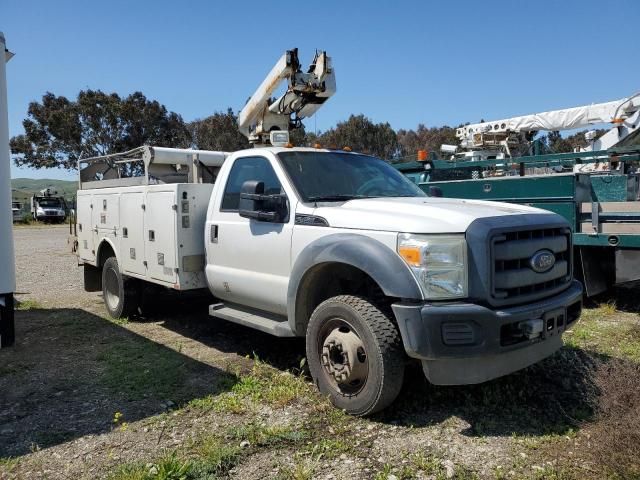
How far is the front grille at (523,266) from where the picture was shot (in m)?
3.50

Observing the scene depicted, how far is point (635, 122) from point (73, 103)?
1384 inches

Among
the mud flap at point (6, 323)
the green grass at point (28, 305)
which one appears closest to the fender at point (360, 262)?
the mud flap at point (6, 323)

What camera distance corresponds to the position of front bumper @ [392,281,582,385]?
3363 millimetres

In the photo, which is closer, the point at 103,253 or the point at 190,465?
the point at 190,465

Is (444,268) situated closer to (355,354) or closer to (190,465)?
(355,354)

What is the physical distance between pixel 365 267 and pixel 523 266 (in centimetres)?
108

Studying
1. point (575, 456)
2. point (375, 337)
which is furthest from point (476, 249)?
point (575, 456)

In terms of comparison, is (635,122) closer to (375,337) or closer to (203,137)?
(375,337)

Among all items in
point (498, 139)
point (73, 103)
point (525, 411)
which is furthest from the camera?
point (73, 103)

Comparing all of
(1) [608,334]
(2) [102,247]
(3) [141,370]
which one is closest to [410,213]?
(3) [141,370]

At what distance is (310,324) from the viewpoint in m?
4.11

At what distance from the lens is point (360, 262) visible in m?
3.69

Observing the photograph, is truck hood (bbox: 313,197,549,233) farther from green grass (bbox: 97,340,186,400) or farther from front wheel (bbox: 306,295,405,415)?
green grass (bbox: 97,340,186,400)

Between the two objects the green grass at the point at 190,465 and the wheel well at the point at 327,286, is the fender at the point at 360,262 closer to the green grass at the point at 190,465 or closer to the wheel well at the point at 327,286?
the wheel well at the point at 327,286
